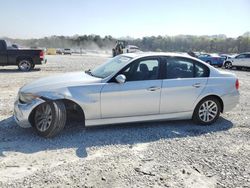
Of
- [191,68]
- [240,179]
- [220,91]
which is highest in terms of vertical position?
[191,68]

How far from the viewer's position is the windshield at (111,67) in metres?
5.26

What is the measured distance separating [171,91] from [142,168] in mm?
2057

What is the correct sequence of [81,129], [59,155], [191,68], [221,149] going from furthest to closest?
[191,68], [81,129], [221,149], [59,155]

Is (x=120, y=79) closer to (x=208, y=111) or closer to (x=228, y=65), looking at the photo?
(x=208, y=111)

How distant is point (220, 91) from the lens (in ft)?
18.9

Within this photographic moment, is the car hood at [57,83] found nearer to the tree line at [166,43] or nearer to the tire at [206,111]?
the tire at [206,111]

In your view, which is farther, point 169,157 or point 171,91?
point 171,91

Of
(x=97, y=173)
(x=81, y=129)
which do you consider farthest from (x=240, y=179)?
(x=81, y=129)

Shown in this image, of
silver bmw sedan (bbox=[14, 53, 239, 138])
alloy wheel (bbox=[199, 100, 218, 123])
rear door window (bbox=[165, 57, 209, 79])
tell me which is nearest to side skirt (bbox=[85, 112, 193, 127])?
silver bmw sedan (bbox=[14, 53, 239, 138])

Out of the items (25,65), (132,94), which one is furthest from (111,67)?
(25,65)

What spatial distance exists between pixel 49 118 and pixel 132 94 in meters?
1.59

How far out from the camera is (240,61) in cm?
2339

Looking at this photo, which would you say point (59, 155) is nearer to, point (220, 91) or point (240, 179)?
point (240, 179)

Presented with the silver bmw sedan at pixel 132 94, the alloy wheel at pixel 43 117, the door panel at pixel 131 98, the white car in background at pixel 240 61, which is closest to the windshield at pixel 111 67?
the silver bmw sedan at pixel 132 94
